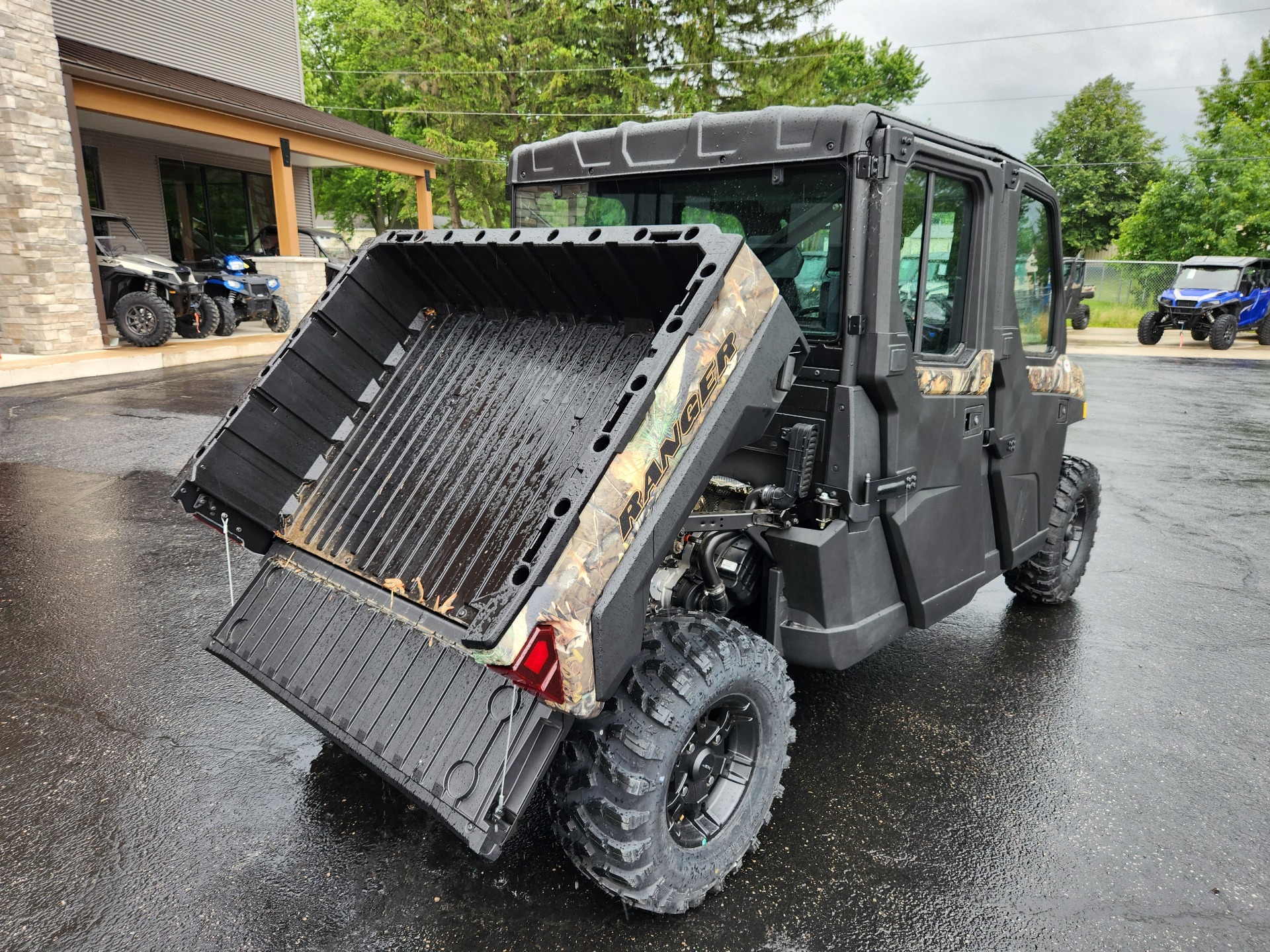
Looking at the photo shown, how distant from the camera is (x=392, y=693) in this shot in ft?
8.64

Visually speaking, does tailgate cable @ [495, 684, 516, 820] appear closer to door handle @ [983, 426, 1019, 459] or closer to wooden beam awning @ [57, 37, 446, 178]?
door handle @ [983, 426, 1019, 459]

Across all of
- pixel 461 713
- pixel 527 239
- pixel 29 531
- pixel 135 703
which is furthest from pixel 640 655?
pixel 29 531

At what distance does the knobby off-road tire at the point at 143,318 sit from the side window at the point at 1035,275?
13511 mm

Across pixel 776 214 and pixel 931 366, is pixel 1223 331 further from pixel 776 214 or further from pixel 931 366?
pixel 776 214

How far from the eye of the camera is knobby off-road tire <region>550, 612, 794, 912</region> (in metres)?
2.37

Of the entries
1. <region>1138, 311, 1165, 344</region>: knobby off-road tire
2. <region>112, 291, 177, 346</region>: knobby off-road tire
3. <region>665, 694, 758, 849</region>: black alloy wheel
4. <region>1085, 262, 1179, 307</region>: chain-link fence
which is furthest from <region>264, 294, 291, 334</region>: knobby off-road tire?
<region>1085, 262, 1179, 307</region>: chain-link fence

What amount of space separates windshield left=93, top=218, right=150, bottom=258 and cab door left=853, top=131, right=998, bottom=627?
1462 centimetres

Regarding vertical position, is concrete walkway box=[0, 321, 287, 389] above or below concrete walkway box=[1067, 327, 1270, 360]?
above

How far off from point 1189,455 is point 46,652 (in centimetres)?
1033

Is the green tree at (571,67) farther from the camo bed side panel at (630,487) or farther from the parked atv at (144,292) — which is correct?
the camo bed side panel at (630,487)

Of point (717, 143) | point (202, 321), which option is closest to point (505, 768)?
point (717, 143)

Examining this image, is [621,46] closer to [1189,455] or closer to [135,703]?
[1189,455]

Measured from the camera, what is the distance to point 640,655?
2480 mm

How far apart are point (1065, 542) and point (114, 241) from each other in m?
15.3
